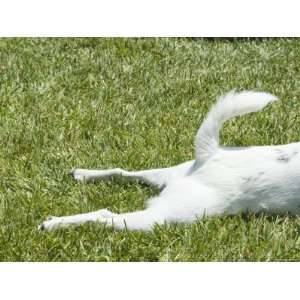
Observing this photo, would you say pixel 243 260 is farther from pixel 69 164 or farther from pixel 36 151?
pixel 36 151

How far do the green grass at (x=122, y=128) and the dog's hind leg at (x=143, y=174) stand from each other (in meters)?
0.06

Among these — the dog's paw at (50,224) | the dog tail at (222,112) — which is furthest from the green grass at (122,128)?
the dog tail at (222,112)

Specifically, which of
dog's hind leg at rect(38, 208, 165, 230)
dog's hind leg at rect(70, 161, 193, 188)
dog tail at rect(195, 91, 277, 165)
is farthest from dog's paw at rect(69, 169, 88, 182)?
dog tail at rect(195, 91, 277, 165)

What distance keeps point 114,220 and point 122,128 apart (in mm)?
1872

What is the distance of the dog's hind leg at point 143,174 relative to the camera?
4270 millimetres

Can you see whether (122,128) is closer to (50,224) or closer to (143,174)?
→ (143,174)

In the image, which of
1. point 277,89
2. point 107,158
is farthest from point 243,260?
point 277,89

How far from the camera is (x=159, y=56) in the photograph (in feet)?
25.4

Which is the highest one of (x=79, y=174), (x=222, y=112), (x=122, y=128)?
(x=222, y=112)

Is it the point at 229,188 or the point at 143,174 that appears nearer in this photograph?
the point at 229,188

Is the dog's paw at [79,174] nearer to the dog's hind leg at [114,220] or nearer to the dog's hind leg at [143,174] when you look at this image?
the dog's hind leg at [143,174]

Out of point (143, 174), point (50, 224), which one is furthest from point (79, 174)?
point (50, 224)

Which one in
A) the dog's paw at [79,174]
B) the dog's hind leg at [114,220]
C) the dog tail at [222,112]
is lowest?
the dog's hind leg at [114,220]

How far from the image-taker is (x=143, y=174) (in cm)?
453
